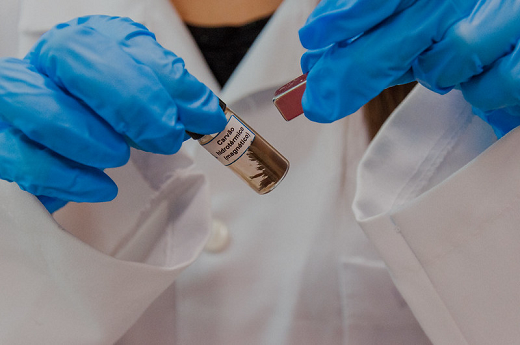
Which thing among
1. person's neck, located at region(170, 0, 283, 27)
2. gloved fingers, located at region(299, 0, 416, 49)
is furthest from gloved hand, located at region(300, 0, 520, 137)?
person's neck, located at region(170, 0, 283, 27)

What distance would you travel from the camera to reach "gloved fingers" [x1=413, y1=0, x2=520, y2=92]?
36 cm

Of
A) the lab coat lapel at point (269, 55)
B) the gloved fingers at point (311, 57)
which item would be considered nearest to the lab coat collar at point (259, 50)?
the lab coat lapel at point (269, 55)

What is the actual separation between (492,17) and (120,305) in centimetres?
48

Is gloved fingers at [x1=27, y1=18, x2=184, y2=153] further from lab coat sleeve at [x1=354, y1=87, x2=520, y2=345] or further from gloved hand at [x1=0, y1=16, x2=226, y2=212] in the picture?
lab coat sleeve at [x1=354, y1=87, x2=520, y2=345]

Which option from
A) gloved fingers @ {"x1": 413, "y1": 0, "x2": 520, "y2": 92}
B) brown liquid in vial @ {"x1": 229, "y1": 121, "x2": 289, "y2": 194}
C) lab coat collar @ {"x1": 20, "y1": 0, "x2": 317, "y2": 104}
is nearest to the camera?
gloved fingers @ {"x1": 413, "y1": 0, "x2": 520, "y2": 92}

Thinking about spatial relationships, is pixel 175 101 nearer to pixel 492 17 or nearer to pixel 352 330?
pixel 492 17

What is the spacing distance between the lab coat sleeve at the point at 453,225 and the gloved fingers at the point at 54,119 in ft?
0.96

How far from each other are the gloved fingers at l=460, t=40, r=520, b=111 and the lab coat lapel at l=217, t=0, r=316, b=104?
0.99 ft

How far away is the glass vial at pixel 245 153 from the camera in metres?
0.45

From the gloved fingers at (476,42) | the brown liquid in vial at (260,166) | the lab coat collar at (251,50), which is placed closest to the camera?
the gloved fingers at (476,42)

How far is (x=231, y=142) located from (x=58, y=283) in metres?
0.24

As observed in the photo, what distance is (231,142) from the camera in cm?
45

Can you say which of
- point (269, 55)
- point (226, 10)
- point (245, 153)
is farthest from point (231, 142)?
point (226, 10)

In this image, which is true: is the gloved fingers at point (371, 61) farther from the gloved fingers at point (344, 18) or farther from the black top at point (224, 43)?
the black top at point (224, 43)
